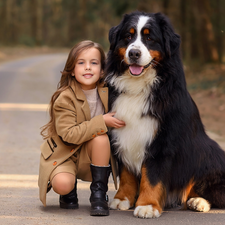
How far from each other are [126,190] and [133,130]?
22.0 inches

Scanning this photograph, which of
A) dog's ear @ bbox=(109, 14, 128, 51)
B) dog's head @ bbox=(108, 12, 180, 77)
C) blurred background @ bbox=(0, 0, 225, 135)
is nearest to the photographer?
dog's head @ bbox=(108, 12, 180, 77)

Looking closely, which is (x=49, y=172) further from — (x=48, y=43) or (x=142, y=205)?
(x=48, y=43)

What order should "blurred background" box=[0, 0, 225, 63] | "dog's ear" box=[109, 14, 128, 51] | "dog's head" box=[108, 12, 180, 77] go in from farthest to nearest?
"blurred background" box=[0, 0, 225, 63], "dog's ear" box=[109, 14, 128, 51], "dog's head" box=[108, 12, 180, 77]

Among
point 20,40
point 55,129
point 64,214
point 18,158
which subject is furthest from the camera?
point 20,40

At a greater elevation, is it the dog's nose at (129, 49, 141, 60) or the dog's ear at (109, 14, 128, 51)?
the dog's ear at (109, 14, 128, 51)

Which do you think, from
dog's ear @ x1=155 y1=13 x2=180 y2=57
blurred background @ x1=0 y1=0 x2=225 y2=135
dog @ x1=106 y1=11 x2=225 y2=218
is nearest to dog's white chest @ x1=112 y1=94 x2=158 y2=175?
dog @ x1=106 y1=11 x2=225 y2=218

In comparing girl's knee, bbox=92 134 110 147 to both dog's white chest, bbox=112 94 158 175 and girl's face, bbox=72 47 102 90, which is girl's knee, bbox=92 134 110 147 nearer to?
dog's white chest, bbox=112 94 158 175

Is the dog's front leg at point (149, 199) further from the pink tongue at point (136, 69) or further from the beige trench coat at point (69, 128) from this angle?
the pink tongue at point (136, 69)

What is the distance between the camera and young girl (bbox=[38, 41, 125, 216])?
127 inches

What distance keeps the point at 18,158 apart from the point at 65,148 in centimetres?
233

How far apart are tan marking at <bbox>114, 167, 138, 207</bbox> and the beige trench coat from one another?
48 centimetres

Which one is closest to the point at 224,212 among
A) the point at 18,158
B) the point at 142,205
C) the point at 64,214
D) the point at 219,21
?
the point at 142,205

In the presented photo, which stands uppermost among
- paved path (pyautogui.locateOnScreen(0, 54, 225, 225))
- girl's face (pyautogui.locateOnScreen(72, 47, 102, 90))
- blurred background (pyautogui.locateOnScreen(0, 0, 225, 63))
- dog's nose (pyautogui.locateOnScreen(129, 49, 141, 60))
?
blurred background (pyautogui.locateOnScreen(0, 0, 225, 63))

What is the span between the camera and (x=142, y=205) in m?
3.19
